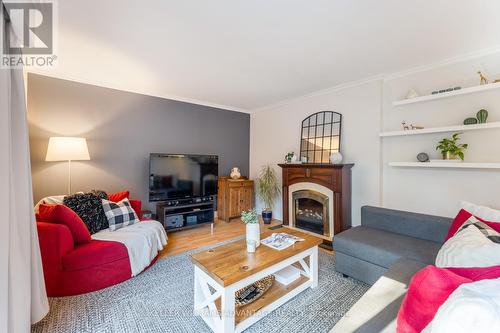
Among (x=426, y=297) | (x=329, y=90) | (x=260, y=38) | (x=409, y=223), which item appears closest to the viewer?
(x=426, y=297)

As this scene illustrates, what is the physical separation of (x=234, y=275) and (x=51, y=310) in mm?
1628

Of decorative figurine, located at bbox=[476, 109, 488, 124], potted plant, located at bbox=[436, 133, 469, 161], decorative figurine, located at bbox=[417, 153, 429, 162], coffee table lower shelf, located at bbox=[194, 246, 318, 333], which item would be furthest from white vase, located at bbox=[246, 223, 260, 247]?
decorative figurine, located at bbox=[476, 109, 488, 124]

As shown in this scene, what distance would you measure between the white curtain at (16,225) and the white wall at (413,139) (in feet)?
12.0

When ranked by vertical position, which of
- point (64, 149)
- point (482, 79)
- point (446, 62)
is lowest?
point (64, 149)

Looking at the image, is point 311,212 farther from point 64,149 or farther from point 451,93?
point 64,149

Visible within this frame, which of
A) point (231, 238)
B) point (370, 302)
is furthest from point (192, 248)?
point (370, 302)

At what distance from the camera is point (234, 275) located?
1.48 metres

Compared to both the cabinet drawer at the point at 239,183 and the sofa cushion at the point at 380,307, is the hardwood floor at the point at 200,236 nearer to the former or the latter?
the cabinet drawer at the point at 239,183

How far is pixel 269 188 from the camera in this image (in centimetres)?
450

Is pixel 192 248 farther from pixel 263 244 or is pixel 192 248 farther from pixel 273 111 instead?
pixel 273 111

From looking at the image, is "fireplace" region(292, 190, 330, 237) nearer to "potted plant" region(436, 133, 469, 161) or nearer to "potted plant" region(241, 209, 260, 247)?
"potted plant" region(436, 133, 469, 161)

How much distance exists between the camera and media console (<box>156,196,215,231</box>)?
141 inches

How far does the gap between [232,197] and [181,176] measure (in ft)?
3.76

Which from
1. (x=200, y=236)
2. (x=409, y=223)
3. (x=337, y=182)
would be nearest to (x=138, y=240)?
(x=200, y=236)
